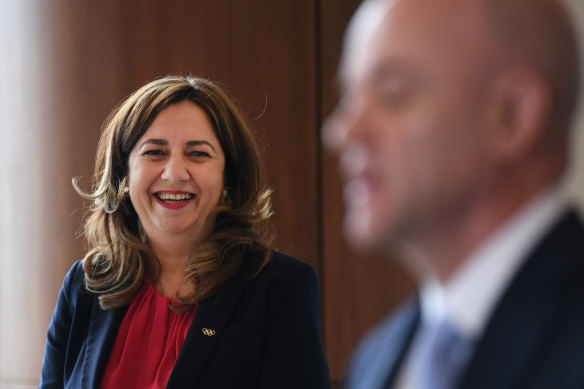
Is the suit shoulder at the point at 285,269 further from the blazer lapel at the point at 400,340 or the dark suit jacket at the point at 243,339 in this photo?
the blazer lapel at the point at 400,340

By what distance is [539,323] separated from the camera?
68 centimetres

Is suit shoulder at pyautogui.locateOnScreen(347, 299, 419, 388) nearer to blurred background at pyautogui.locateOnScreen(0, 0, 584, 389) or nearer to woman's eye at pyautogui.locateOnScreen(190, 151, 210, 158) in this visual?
woman's eye at pyautogui.locateOnScreen(190, 151, 210, 158)

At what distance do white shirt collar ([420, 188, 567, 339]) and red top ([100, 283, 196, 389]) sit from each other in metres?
1.59

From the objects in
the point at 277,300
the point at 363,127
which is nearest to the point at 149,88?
the point at 277,300

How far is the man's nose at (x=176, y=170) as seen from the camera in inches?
87.6

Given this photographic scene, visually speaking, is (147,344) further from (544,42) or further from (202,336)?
(544,42)

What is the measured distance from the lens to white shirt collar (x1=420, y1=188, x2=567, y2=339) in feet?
2.27

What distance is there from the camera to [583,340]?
0.65m

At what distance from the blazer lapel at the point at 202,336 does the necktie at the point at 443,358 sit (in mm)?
1479

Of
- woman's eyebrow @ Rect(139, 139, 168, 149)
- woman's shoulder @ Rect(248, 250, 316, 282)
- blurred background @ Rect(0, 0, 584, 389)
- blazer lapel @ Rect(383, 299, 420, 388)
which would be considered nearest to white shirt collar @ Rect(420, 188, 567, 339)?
blazer lapel @ Rect(383, 299, 420, 388)

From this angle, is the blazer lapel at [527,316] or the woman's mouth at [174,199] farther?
the woman's mouth at [174,199]

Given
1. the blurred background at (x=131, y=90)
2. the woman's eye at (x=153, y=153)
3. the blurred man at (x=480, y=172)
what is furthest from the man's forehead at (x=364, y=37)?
the blurred background at (x=131, y=90)

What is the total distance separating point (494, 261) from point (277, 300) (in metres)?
1.58

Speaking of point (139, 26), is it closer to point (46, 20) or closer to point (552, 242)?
point (46, 20)
